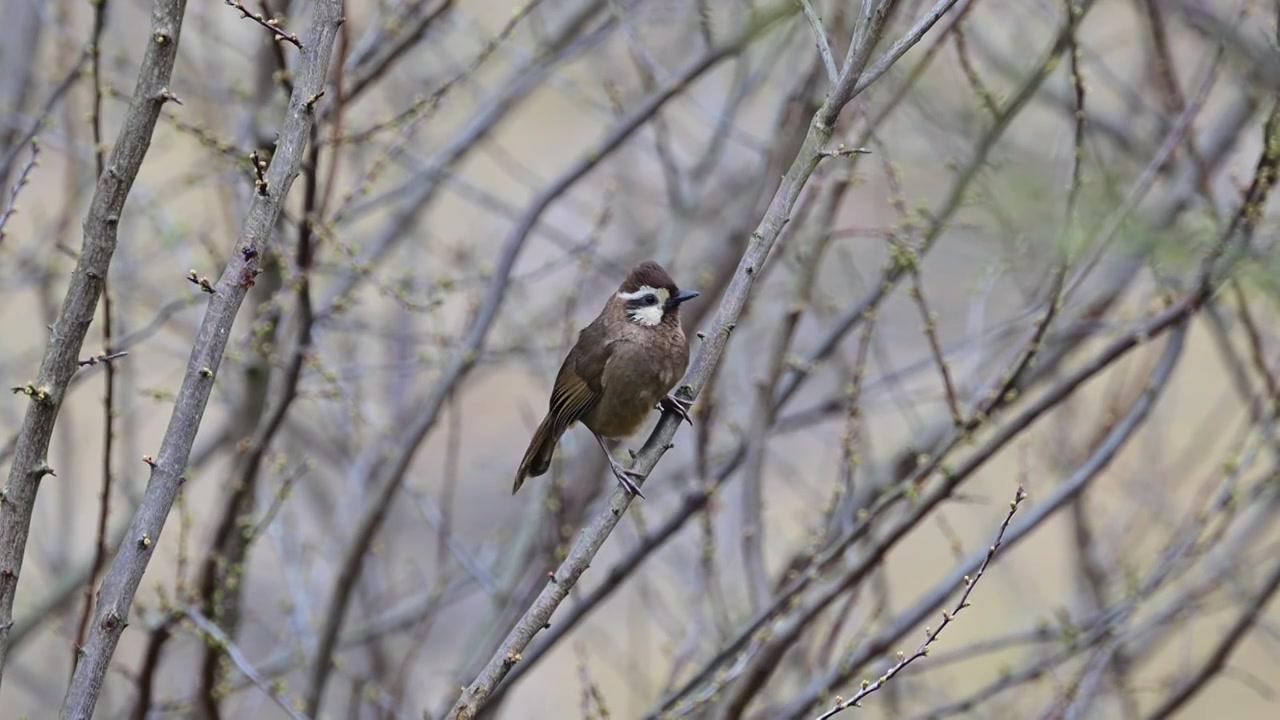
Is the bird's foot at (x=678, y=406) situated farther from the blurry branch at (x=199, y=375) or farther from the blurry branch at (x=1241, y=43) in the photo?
the blurry branch at (x=1241, y=43)

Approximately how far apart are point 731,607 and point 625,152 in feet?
9.66

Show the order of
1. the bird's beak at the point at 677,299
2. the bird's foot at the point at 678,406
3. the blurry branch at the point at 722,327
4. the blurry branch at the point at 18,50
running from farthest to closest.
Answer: the blurry branch at the point at 18,50 → the bird's beak at the point at 677,299 → the bird's foot at the point at 678,406 → the blurry branch at the point at 722,327

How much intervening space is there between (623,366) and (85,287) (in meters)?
2.19

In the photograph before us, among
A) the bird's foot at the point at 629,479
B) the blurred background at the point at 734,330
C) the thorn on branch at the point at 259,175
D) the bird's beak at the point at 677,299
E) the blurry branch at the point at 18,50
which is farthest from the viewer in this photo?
the blurry branch at the point at 18,50


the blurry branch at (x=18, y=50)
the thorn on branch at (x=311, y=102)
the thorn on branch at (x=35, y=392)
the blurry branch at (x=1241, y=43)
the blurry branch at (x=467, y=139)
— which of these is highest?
the blurry branch at (x=18, y=50)

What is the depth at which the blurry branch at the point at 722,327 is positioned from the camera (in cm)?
287

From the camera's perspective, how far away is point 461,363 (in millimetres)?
5070

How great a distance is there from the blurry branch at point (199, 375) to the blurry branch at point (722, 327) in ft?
2.23

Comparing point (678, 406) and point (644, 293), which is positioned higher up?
point (644, 293)

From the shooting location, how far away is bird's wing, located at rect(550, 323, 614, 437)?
15.5 ft

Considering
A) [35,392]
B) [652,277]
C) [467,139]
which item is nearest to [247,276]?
[35,392]

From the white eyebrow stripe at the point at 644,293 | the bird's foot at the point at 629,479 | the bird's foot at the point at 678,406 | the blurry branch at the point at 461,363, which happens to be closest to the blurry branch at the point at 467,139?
the blurry branch at the point at 461,363

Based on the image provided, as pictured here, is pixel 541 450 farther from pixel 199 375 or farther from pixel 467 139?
pixel 199 375

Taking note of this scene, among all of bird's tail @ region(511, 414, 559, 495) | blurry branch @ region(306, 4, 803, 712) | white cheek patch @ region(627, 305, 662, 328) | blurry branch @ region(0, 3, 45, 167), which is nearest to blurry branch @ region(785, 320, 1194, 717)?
white cheek patch @ region(627, 305, 662, 328)
